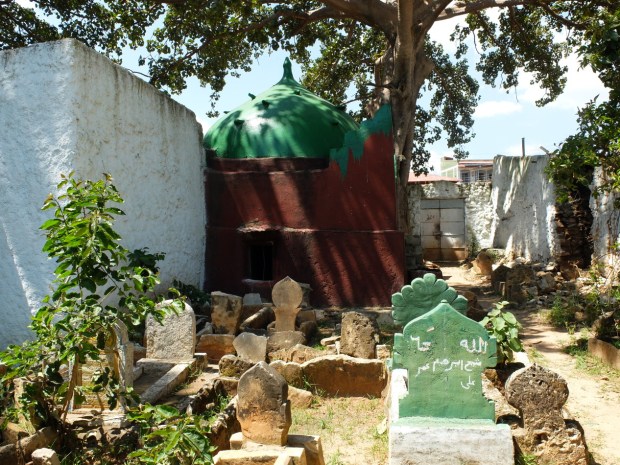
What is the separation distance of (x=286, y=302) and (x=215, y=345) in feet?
3.71

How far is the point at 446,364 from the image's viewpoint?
4.42m

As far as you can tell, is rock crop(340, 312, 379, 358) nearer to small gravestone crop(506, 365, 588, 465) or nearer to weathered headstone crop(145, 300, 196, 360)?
weathered headstone crop(145, 300, 196, 360)

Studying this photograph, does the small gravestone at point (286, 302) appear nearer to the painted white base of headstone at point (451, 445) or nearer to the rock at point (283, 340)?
the rock at point (283, 340)

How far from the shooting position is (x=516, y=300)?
1170 cm

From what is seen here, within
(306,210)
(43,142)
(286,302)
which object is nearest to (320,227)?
(306,210)

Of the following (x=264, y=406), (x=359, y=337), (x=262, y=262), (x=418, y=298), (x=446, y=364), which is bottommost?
(x=359, y=337)

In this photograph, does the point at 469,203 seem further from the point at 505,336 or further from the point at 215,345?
the point at 505,336

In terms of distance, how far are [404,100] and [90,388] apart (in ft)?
29.6

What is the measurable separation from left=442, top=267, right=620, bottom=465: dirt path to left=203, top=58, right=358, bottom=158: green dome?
490 cm

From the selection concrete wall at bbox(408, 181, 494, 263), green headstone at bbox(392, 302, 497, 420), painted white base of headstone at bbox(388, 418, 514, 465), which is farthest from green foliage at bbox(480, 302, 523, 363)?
concrete wall at bbox(408, 181, 494, 263)

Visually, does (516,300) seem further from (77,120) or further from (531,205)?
(77,120)

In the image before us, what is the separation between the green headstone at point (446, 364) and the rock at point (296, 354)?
273 cm

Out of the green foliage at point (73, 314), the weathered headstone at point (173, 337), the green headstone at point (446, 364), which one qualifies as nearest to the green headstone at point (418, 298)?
the green headstone at point (446, 364)

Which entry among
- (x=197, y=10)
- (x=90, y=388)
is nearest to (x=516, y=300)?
(x=197, y=10)
